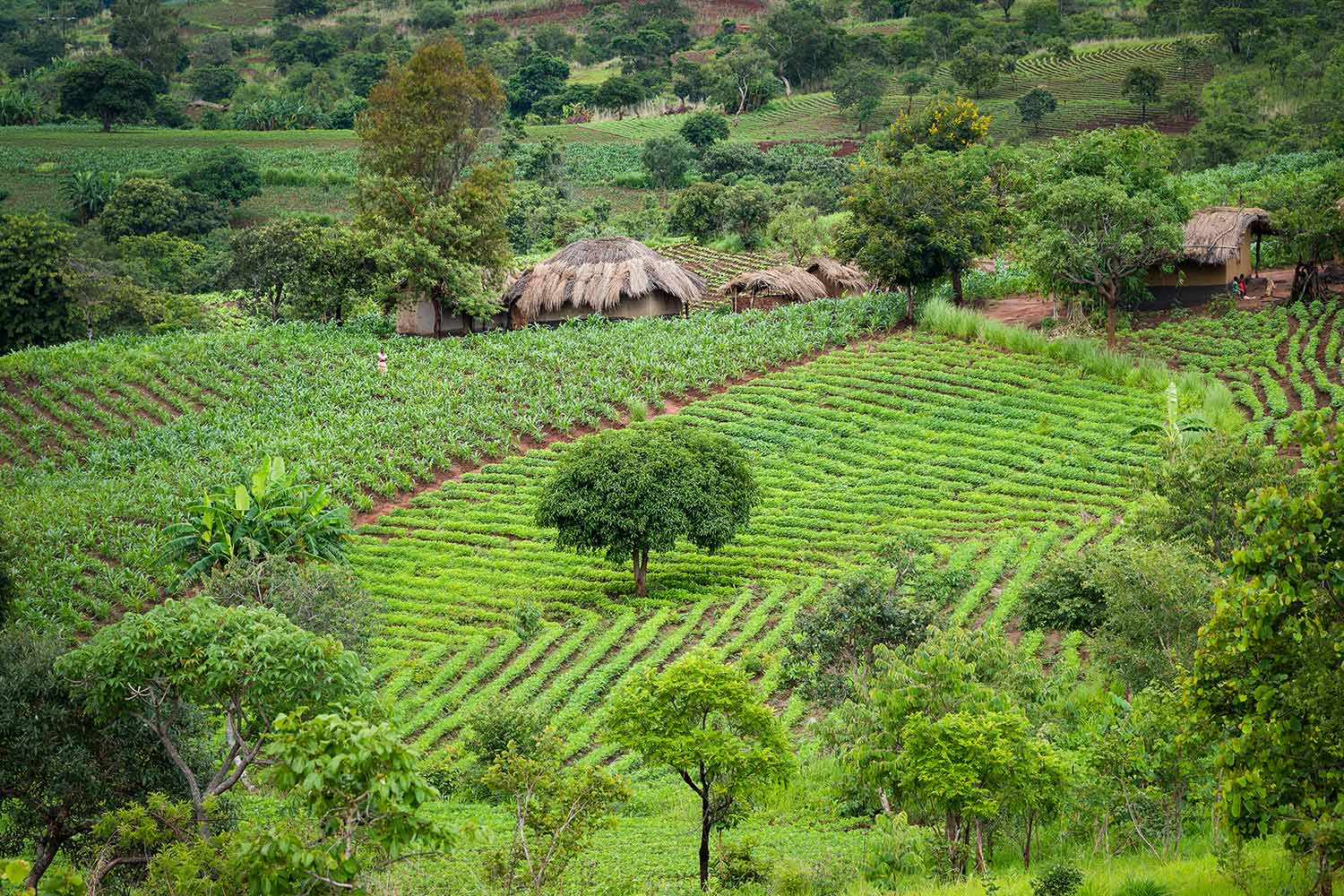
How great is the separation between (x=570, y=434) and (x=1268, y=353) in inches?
750

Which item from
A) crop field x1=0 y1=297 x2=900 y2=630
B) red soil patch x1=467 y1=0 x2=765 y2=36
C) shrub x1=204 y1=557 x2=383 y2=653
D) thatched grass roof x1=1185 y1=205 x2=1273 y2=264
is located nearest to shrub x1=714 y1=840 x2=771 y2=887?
shrub x1=204 y1=557 x2=383 y2=653

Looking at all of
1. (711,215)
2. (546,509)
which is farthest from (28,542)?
(711,215)

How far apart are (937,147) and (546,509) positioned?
37428 millimetres

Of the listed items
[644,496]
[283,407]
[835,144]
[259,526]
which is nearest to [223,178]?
[835,144]

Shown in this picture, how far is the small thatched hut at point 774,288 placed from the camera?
167 feet

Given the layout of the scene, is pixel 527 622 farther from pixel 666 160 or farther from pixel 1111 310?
pixel 666 160

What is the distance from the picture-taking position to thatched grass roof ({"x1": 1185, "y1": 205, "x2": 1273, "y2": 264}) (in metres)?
44.1

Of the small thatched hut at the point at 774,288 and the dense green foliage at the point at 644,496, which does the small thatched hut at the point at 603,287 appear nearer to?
the small thatched hut at the point at 774,288

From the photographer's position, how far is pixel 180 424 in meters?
38.4

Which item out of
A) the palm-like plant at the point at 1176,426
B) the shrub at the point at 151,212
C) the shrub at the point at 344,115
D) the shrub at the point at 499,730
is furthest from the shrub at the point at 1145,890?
the shrub at the point at 344,115

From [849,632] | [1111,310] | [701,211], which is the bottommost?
[849,632]

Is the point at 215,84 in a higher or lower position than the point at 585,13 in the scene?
lower

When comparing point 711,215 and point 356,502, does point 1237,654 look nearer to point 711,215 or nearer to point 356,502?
point 356,502

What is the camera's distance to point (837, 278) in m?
52.6
